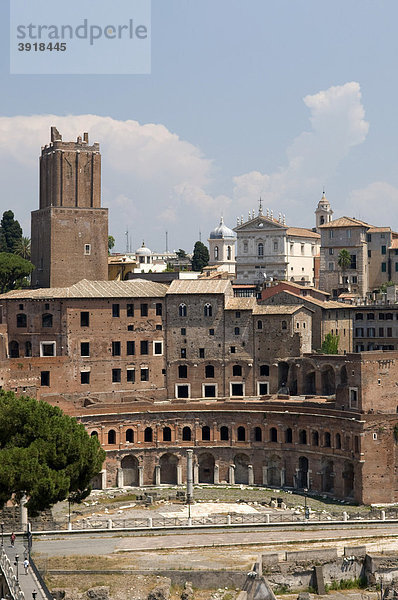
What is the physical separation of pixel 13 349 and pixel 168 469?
43.1ft

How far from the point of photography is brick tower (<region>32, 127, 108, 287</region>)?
80875mm

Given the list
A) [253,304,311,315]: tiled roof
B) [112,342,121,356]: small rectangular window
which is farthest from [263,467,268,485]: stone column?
[112,342,121,356]: small rectangular window

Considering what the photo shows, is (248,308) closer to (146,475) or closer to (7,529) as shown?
(146,475)

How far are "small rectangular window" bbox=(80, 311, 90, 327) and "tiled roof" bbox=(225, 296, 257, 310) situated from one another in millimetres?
9652

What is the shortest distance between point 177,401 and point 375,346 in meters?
15.6

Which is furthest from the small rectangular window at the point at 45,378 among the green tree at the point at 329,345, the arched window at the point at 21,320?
the green tree at the point at 329,345

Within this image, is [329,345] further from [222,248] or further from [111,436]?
[222,248]

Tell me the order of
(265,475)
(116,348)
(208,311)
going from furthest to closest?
(208,311) < (116,348) < (265,475)

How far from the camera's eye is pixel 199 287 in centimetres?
7775

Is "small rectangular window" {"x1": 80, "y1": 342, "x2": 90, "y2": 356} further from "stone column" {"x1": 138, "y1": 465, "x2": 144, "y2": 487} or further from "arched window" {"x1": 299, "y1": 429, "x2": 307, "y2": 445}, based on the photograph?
"arched window" {"x1": 299, "y1": 429, "x2": 307, "y2": 445}

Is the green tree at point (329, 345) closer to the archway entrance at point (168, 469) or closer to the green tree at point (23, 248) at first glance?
the archway entrance at point (168, 469)

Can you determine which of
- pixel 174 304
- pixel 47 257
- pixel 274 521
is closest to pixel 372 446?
pixel 274 521

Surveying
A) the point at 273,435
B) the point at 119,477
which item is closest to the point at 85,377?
the point at 119,477

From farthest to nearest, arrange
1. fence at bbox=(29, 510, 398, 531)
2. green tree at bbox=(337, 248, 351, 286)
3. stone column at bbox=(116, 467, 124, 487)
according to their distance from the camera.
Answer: green tree at bbox=(337, 248, 351, 286) → stone column at bbox=(116, 467, 124, 487) → fence at bbox=(29, 510, 398, 531)
